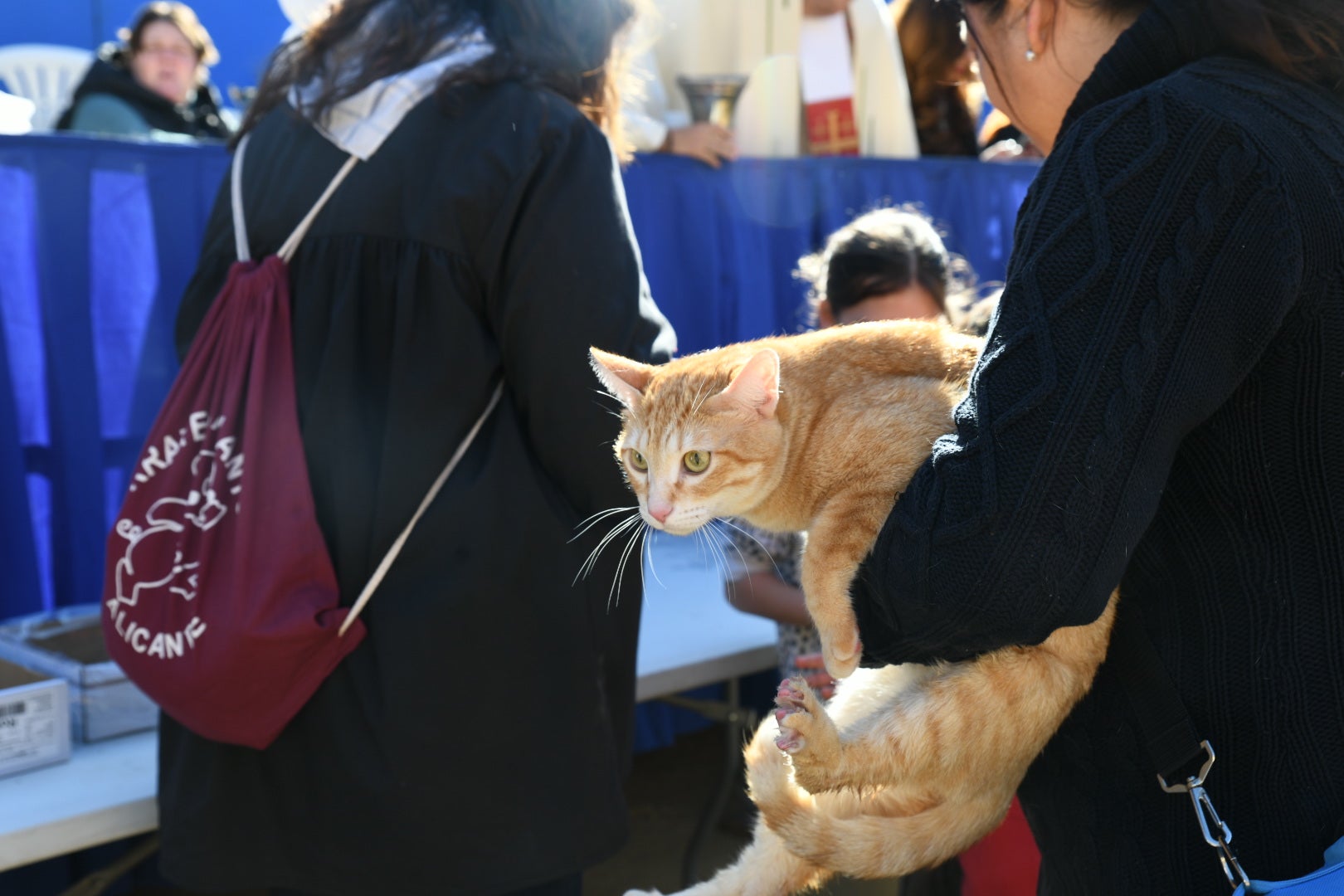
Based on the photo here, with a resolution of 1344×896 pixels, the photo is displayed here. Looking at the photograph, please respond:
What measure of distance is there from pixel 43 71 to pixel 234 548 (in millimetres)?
5838

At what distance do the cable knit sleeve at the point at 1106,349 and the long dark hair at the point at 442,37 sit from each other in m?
1.03

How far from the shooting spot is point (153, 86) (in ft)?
16.1

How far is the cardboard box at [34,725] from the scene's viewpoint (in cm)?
195

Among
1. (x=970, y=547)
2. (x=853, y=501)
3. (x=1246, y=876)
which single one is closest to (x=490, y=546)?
(x=853, y=501)

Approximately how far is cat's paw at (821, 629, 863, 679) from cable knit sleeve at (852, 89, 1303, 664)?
0.99ft

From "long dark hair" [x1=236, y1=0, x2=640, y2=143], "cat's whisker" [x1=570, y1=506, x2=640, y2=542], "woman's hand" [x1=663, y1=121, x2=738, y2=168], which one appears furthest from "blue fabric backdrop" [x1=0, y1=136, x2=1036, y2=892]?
"cat's whisker" [x1=570, y1=506, x2=640, y2=542]

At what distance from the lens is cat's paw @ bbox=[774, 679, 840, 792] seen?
1083 millimetres

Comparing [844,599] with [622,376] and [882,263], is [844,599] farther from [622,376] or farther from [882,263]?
[882,263]

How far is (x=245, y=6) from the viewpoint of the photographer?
22.1ft

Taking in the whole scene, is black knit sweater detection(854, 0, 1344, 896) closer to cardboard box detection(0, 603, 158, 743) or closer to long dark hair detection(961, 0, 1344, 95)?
long dark hair detection(961, 0, 1344, 95)

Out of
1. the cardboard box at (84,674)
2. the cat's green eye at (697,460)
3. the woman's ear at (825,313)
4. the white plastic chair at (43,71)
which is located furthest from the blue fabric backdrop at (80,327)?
the white plastic chair at (43,71)

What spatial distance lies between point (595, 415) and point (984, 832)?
0.75 meters

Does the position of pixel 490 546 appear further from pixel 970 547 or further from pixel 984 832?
pixel 970 547

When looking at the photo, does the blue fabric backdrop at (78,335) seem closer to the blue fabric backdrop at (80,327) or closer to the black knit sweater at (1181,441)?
the blue fabric backdrop at (80,327)
